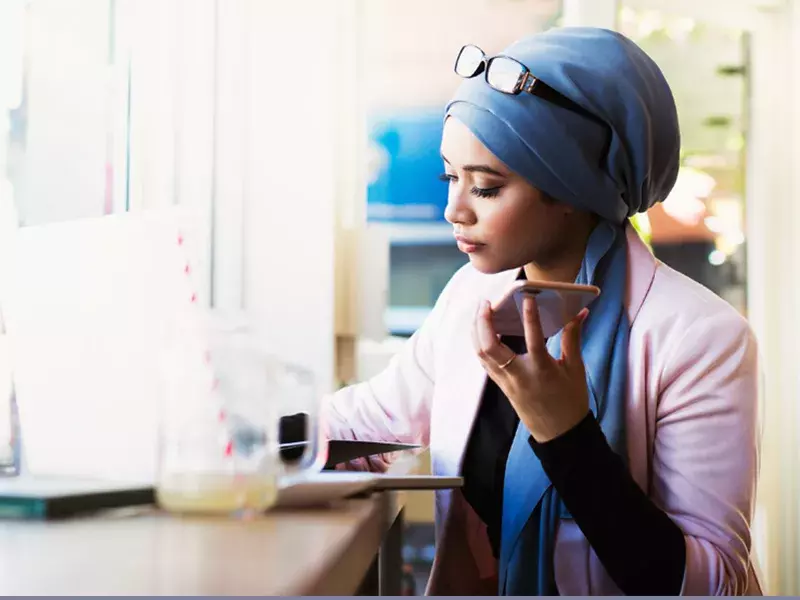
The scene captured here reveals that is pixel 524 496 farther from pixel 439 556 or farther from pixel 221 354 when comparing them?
pixel 221 354

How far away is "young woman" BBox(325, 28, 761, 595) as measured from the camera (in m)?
1.03

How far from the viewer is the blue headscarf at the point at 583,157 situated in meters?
1.18

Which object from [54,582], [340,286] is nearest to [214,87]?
[340,286]

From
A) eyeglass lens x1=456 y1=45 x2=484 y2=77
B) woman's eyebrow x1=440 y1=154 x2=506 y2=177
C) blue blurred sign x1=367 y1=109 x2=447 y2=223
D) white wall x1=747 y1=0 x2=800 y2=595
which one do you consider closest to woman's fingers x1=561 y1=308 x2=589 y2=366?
woman's eyebrow x1=440 y1=154 x2=506 y2=177

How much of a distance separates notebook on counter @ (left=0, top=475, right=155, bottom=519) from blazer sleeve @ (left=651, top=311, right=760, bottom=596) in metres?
0.59

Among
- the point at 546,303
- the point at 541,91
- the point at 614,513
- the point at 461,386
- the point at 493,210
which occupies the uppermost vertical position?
the point at 541,91

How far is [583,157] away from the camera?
1.19 meters

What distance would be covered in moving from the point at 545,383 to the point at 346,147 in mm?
993

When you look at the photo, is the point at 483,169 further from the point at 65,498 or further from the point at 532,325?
the point at 65,498

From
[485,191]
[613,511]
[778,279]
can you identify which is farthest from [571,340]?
[778,279]

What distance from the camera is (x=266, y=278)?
1837mm

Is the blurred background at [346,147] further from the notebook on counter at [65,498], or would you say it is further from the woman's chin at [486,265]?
the notebook on counter at [65,498]

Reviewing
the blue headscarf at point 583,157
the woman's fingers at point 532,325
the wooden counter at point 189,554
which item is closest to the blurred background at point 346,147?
the blue headscarf at point 583,157

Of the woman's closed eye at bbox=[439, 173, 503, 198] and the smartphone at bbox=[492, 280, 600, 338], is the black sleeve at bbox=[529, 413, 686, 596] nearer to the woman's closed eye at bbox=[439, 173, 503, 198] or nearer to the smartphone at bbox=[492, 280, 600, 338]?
the smartphone at bbox=[492, 280, 600, 338]
